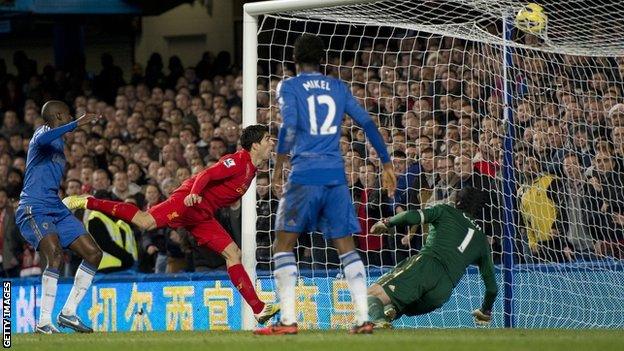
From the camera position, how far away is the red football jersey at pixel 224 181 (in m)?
11.5

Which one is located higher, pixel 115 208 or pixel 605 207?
A: pixel 115 208

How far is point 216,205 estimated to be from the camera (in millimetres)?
11883

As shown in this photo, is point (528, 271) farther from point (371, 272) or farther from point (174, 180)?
point (174, 180)

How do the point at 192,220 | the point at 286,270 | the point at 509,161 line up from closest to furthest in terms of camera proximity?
the point at 286,270 → the point at 192,220 → the point at 509,161

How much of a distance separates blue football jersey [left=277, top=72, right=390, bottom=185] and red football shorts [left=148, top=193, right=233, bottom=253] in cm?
242

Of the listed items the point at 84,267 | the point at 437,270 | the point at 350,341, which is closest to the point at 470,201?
the point at 437,270

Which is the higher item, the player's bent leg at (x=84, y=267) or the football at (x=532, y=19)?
the football at (x=532, y=19)

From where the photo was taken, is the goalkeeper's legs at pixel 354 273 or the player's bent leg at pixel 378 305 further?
the player's bent leg at pixel 378 305

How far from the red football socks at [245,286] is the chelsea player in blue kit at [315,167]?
71.6 inches

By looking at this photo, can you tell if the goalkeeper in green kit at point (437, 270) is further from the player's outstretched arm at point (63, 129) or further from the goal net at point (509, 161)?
the player's outstretched arm at point (63, 129)

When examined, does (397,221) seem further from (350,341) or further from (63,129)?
(63,129)

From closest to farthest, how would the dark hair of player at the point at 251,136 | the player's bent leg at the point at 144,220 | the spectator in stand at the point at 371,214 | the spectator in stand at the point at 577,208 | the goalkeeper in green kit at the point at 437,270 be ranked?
the goalkeeper in green kit at the point at 437,270, the dark hair of player at the point at 251,136, the player's bent leg at the point at 144,220, the spectator in stand at the point at 577,208, the spectator in stand at the point at 371,214

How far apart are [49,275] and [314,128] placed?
3220 millimetres

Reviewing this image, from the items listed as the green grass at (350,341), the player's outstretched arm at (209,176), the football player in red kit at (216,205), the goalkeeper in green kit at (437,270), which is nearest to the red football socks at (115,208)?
the football player in red kit at (216,205)
